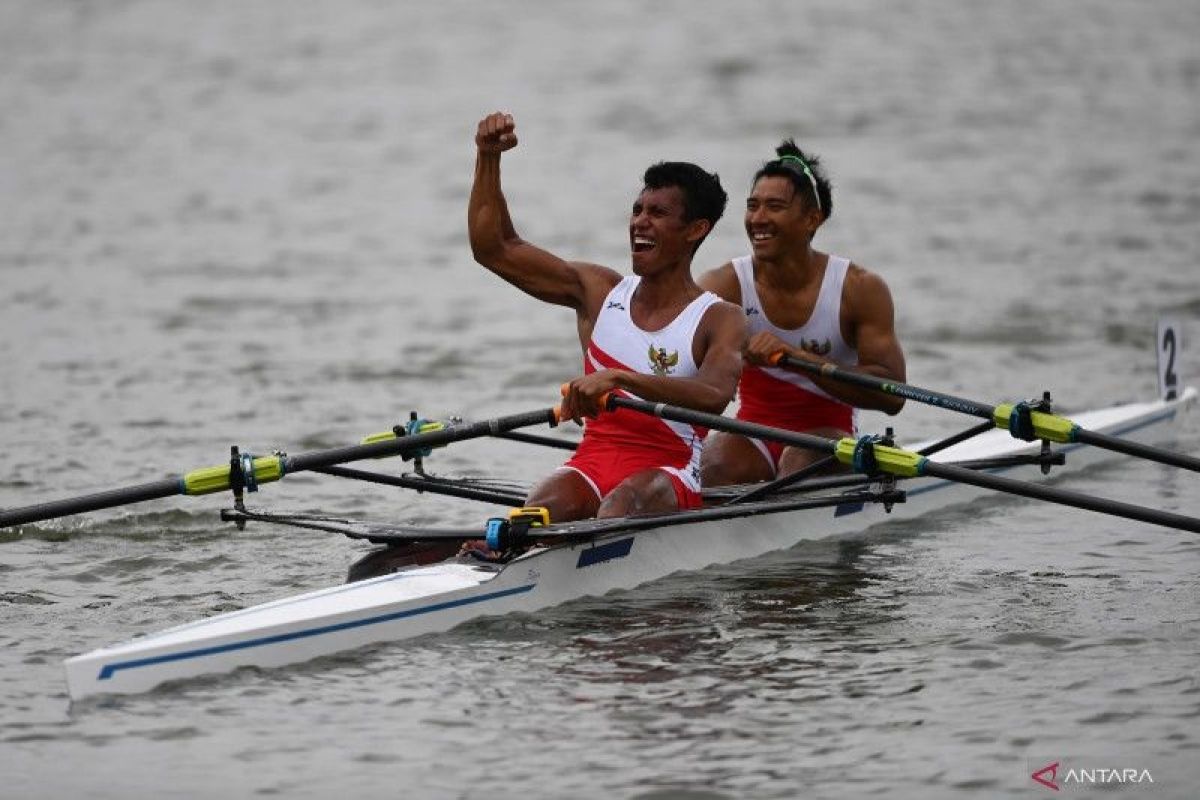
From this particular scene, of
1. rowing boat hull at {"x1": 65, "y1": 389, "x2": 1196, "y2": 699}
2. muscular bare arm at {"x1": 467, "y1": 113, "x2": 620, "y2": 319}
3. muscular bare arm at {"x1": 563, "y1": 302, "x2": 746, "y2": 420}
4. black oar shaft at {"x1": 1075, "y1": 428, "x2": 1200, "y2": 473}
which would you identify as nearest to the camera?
rowing boat hull at {"x1": 65, "y1": 389, "x2": 1196, "y2": 699}

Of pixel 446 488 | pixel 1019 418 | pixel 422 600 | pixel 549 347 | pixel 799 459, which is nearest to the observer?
pixel 422 600

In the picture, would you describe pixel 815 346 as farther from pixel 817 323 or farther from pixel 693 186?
pixel 693 186

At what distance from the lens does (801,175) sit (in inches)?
402

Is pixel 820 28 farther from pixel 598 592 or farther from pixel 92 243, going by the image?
pixel 598 592

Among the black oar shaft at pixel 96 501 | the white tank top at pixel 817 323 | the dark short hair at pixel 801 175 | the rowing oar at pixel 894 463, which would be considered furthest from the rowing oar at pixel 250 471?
the dark short hair at pixel 801 175

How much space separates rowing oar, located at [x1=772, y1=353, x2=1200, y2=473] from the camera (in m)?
9.73

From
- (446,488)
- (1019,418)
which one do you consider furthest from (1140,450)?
(446,488)

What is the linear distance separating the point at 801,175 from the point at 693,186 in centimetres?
119

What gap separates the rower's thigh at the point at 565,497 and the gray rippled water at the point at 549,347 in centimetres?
46

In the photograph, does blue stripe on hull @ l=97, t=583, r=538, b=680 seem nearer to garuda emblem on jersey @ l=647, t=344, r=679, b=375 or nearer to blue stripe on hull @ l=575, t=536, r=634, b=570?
blue stripe on hull @ l=575, t=536, r=634, b=570

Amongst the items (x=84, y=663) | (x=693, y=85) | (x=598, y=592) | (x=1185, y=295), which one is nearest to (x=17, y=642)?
(x=84, y=663)

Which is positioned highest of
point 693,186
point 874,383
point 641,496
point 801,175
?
point 801,175

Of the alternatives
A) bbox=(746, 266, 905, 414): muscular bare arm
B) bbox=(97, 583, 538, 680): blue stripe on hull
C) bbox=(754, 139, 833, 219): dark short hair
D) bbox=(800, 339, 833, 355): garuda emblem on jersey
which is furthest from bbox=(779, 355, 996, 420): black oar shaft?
bbox=(97, 583, 538, 680): blue stripe on hull

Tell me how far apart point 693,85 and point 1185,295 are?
1518cm
